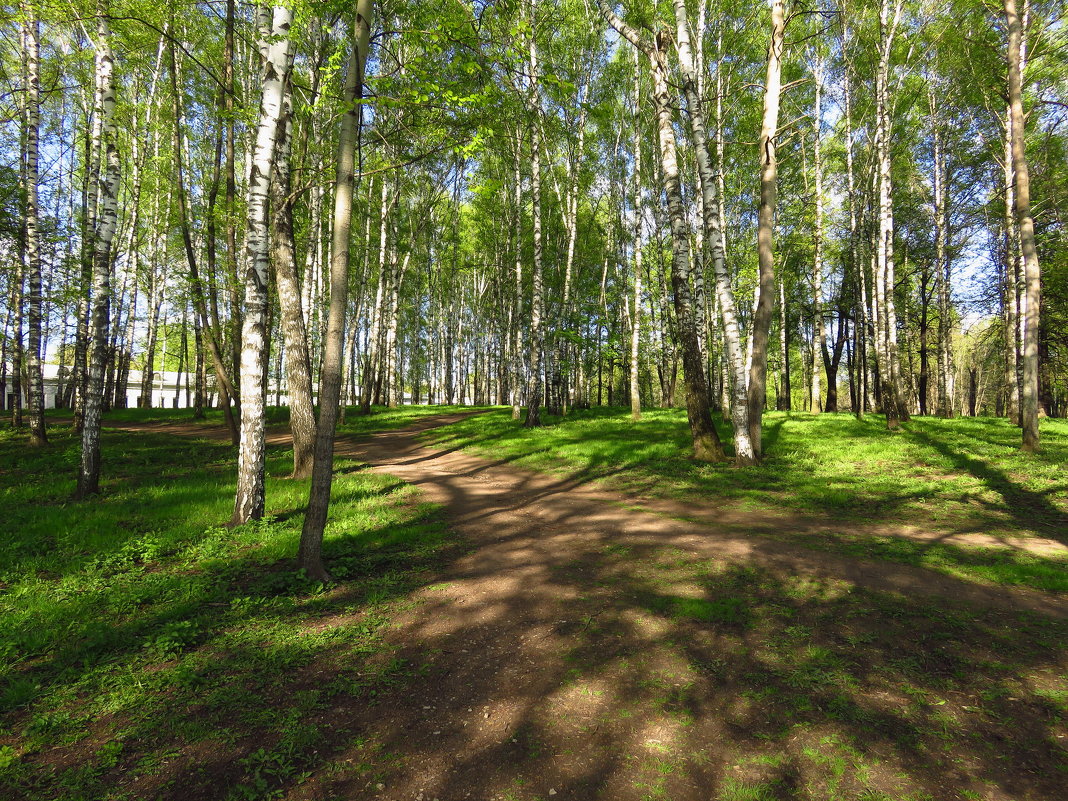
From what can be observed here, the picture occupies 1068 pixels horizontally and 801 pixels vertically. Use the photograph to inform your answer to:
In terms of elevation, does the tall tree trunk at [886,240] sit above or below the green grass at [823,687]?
above

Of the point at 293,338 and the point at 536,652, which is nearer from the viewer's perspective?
the point at 536,652

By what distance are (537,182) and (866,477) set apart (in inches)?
595

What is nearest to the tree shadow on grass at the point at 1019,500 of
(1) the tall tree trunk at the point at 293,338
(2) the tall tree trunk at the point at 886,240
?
(2) the tall tree trunk at the point at 886,240

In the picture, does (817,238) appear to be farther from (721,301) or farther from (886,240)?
(721,301)

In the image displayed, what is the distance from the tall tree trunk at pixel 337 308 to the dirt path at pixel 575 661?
1.21 metres

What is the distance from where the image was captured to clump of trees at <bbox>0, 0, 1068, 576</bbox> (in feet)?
23.3

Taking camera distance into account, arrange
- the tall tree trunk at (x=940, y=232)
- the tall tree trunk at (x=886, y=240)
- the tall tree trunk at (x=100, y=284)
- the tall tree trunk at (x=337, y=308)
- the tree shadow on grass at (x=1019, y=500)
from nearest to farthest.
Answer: the tall tree trunk at (x=337, y=308), the tree shadow on grass at (x=1019, y=500), the tall tree trunk at (x=100, y=284), the tall tree trunk at (x=886, y=240), the tall tree trunk at (x=940, y=232)

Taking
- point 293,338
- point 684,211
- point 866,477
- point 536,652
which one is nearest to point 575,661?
point 536,652

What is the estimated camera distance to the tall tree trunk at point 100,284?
319 inches

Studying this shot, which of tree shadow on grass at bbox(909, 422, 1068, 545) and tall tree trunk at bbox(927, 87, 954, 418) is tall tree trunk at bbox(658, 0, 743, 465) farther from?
tall tree trunk at bbox(927, 87, 954, 418)

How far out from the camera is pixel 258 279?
6.69 metres

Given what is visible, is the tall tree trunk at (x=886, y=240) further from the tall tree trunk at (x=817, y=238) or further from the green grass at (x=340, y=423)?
the green grass at (x=340, y=423)

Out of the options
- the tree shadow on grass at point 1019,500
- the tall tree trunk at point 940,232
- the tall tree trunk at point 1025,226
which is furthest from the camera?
the tall tree trunk at point 940,232

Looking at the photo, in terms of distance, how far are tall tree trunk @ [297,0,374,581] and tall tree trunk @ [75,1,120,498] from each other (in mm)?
5896
